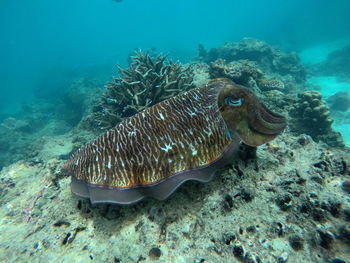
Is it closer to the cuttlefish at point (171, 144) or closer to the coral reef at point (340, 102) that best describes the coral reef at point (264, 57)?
the coral reef at point (340, 102)

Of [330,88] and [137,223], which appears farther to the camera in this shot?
[330,88]

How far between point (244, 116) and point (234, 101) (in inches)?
11.3

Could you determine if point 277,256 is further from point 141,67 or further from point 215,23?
point 215,23

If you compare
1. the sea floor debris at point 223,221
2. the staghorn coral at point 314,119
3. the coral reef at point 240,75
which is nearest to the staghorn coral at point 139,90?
the coral reef at point 240,75

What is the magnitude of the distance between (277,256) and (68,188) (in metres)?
3.54

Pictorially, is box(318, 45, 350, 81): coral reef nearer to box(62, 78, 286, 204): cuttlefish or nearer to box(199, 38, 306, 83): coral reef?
box(199, 38, 306, 83): coral reef

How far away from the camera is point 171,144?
9.36ft

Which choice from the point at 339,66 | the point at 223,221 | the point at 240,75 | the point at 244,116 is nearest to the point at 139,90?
the point at 244,116

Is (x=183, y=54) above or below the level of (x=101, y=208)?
above

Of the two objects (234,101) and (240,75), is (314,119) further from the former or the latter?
(234,101)

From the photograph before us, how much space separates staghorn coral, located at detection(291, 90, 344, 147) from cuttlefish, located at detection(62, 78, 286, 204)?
611 cm

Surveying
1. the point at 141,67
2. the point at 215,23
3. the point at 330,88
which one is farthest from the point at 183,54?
the point at 215,23

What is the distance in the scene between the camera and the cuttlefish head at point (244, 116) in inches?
117

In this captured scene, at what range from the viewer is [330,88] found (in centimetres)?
1950
